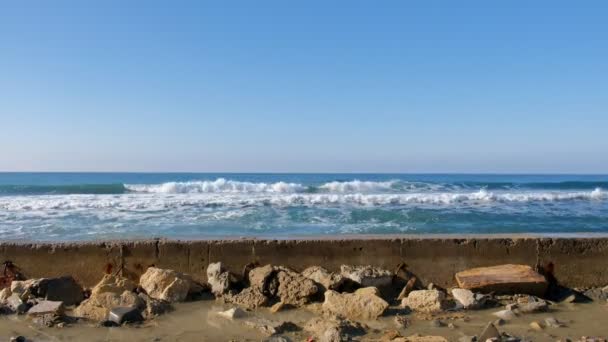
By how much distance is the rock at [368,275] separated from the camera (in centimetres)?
452

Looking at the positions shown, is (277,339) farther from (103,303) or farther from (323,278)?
(103,303)

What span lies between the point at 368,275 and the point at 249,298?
1.09 meters

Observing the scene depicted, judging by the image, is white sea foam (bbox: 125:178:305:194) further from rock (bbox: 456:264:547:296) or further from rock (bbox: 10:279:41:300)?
rock (bbox: 456:264:547:296)

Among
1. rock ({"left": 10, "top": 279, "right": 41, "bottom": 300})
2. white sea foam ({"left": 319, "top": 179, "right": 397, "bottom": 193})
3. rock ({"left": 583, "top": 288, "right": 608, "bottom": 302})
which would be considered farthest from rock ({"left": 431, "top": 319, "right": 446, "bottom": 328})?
white sea foam ({"left": 319, "top": 179, "right": 397, "bottom": 193})

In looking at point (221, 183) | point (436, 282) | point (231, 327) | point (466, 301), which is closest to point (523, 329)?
point (466, 301)

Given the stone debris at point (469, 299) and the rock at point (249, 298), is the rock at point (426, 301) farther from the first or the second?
the rock at point (249, 298)

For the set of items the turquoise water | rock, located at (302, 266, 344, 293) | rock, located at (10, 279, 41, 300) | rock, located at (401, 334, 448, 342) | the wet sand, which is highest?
rock, located at (302, 266, 344, 293)

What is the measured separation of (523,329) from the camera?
377 cm

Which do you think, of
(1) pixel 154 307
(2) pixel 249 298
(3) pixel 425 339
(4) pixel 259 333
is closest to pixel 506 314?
(3) pixel 425 339

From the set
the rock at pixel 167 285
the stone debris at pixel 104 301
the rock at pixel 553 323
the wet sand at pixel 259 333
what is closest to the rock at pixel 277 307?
the wet sand at pixel 259 333

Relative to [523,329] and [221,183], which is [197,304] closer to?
[523,329]

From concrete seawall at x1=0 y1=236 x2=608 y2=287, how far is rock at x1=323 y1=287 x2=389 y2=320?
2.66ft

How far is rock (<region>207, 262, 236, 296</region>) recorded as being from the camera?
4.55 metres

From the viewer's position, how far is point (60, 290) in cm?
442
